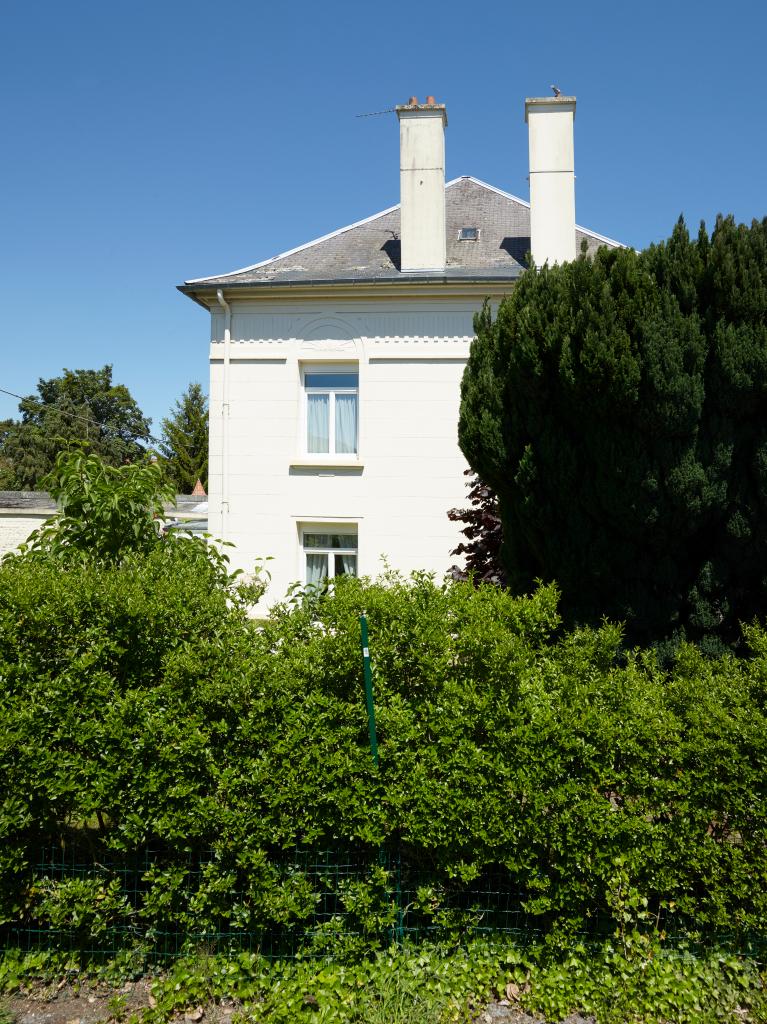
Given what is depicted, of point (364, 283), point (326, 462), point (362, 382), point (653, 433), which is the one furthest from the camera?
point (326, 462)

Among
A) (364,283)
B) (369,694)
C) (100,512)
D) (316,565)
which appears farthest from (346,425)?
(369,694)

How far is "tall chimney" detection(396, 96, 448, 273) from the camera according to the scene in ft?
42.9

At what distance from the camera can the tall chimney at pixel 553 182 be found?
13.0 meters

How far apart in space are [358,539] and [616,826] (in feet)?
32.1

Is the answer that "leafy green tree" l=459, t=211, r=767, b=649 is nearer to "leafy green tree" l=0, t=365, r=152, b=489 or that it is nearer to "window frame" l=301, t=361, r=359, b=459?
"window frame" l=301, t=361, r=359, b=459

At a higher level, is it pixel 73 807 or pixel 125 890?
pixel 73 807

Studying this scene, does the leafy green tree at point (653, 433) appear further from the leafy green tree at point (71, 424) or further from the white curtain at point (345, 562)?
the leafy green tree at point (71, 424)

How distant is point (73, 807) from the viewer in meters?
4.04

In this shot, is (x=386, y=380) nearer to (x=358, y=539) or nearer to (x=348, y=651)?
(x=358, y=539)

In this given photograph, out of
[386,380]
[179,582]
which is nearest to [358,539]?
[386,380]

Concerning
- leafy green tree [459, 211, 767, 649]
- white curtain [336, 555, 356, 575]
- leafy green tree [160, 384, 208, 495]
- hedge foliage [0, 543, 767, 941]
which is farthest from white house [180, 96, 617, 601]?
leafy green tree [160, 384, 208, 495]

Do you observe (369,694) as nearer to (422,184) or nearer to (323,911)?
(323,911)

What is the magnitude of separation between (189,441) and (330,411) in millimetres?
27120

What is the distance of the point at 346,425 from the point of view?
13.5 metres
